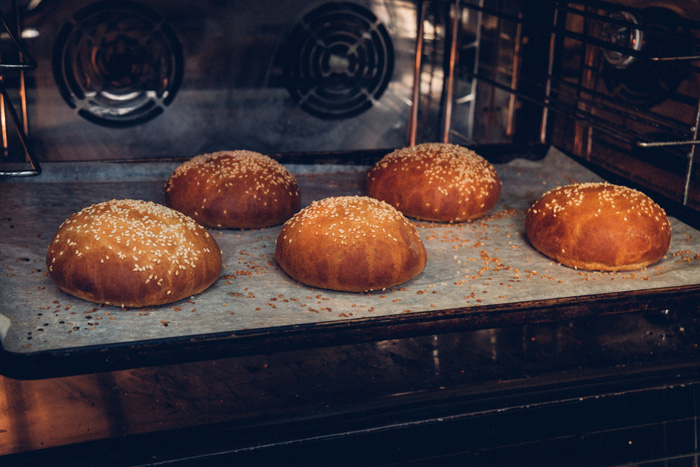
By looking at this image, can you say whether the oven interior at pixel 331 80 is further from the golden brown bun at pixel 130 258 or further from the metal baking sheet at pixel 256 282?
the golden brown bun at pixel 130 258

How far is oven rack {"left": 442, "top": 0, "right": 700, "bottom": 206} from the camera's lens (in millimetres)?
2592

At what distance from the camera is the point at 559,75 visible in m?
3.31

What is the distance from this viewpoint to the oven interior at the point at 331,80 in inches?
110

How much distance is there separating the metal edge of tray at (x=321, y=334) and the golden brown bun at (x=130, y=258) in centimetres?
30

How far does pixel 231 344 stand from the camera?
1619 mm

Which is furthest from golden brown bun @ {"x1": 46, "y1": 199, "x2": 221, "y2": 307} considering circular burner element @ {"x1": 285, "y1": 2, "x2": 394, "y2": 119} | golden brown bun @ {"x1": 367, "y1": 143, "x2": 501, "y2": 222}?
circular burner element @ {"x1": 285, "y1": 2, "x2": 394, "y2": 119}

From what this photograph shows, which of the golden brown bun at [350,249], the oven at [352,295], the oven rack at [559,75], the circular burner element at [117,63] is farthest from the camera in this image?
the circular burner element at [117,63]

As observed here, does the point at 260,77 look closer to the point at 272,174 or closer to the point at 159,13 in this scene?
the point at 159,13

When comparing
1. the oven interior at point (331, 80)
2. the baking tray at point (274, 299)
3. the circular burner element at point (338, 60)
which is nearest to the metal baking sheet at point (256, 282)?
the baking tray at point (274, 299)

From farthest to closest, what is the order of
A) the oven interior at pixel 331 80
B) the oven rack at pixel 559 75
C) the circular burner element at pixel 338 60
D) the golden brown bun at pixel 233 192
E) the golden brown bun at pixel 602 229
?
the circular burner element at pixel 338 60
the oven interior at pixel 331 80
the oven rack at pixel 559 75
the golden brown bun at pixel 233 192
the golden brown bun at pixel 602 229

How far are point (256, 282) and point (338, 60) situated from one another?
166cm

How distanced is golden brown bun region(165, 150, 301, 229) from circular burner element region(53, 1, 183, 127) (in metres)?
0.68

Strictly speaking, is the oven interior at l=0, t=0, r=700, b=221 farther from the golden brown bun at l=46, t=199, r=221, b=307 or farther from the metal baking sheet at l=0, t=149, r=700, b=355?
the golden brown bun at l=46, t=199, r=221, b=307

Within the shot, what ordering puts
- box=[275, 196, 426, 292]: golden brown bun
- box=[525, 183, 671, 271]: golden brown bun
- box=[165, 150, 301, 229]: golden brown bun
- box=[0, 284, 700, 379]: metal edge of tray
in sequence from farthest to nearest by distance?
box=[165, 150, 301, 229]: golden brown bun, box=[525, 183, 671, 271]: golden brown bun, box=[275, 196, 426, 292]: golden brown bun, box=[0, 284, 700, 379]: metal edge of tray
